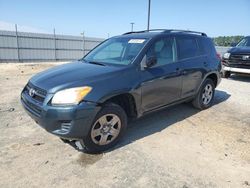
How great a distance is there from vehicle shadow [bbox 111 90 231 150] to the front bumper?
829mm

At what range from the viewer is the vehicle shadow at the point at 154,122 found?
4.26 m

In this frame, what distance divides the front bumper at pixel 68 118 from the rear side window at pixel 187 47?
2406mm

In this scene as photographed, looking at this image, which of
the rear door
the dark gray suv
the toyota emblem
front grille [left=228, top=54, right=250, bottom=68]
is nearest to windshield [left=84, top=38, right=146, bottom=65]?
the dark gray suv

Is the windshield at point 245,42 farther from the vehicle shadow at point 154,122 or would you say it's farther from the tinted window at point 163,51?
the tinted window at point 163,51

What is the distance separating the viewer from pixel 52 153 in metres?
3.61

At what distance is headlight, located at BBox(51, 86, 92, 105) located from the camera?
3.21 metres

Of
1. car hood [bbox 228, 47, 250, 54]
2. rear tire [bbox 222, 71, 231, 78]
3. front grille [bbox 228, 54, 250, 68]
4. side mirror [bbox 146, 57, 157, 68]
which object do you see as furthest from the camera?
rear tire [bbox 222, 71, 231, 78]

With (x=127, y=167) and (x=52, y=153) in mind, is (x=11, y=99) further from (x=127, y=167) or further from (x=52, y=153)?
(x=127, y=167)

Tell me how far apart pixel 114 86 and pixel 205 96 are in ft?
10.3

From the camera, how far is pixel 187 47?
16.7 ft

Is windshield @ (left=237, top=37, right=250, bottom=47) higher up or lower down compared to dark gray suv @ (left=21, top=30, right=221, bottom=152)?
higher up

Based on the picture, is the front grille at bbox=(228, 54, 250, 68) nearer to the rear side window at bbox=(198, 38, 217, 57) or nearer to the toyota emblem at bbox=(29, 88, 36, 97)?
the rear side window at bbox=(198, 38, 217, 57)

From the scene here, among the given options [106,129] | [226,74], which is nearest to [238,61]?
[226,74]

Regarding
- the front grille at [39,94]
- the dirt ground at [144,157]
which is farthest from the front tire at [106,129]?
the front grille at [39,94]
